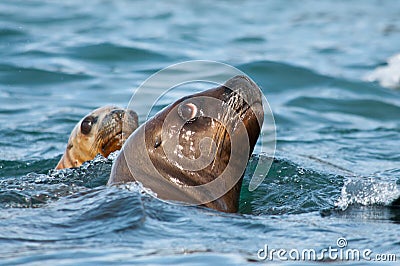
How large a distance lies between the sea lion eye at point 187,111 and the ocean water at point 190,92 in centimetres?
52

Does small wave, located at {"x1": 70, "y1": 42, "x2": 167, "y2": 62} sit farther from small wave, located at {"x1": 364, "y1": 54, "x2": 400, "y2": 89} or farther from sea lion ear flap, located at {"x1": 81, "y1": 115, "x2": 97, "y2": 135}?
sea lion ear flap, located at {"x1": 81, "y1": 115, "x2": 97, "y2": 135}

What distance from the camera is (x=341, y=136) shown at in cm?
889

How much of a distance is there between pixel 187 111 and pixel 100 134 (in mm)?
1831

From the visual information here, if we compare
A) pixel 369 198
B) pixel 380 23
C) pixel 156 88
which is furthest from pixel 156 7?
pixel 369 198

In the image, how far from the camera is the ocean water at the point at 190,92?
14.4ft

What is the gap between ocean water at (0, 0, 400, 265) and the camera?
4.38 m

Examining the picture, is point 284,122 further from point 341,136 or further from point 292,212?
point 292,212

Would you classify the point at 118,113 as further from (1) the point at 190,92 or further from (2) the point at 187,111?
(1) the point at 190,92

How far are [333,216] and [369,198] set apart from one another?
41 cm

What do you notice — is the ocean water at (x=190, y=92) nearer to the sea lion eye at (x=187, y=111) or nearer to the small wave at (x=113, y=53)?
the small wave at (x=113, y=53)

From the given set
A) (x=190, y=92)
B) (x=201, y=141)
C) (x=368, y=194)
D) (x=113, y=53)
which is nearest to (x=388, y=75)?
(x=190, y=92)

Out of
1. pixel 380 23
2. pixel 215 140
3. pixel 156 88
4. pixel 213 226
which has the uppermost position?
pixel 380 23

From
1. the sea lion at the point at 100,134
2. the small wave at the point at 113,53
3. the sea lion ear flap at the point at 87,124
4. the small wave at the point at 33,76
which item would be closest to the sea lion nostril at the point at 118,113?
the sea lion at the point at 100,134

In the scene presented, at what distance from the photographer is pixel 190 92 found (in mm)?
9836
